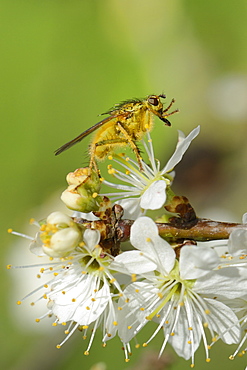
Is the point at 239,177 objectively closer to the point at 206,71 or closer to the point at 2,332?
the point at 206,71

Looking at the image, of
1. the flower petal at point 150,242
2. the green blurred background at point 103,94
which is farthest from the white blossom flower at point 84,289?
the green blurred background at point 103,94

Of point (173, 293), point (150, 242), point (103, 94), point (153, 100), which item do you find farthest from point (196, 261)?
point (103, 94)

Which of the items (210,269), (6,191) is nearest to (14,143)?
(6,191)

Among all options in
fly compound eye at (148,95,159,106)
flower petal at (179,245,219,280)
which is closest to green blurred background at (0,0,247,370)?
fly compound eye at (148,95,159,106)

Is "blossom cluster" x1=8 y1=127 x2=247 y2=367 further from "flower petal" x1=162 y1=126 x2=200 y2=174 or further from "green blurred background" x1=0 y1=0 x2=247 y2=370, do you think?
"green blurred background" x1=0 y1=0 x2=247 y2=370

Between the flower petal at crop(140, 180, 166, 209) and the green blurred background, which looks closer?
Answer: the flower petal at crop(140, 180, 166, 209)

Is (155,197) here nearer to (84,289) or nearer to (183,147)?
(183,147)
